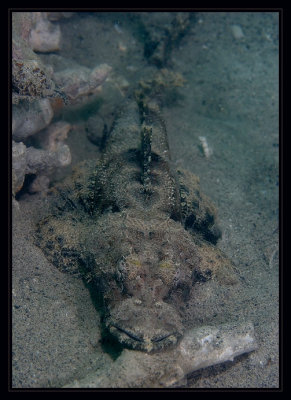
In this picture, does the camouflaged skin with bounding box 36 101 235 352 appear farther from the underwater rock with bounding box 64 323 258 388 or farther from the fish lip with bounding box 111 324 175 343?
the underwater rock with bounding box 64 323 258 388

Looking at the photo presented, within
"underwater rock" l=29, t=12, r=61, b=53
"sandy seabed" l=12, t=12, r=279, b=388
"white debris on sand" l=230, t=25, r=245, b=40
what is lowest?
"sandy seabed" l=12, t=12, r=279, b=388

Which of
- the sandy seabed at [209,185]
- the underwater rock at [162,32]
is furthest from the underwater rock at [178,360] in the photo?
the underwater rock at [162,32]

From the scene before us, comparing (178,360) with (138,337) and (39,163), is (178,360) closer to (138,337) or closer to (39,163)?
(138,337)

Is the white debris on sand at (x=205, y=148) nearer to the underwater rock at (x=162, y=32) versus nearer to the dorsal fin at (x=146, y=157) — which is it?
the dorsal fin at (x=146, y=157)

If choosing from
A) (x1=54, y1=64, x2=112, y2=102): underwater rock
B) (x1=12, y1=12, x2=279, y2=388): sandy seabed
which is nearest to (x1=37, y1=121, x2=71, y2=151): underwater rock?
(x1=12, y1=12, x2=279, y2=388): sandy seabed

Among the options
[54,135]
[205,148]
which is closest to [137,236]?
[54,135]

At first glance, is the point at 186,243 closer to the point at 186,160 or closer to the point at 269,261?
the point at 269,261

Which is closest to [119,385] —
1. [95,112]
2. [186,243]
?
[186,243]
